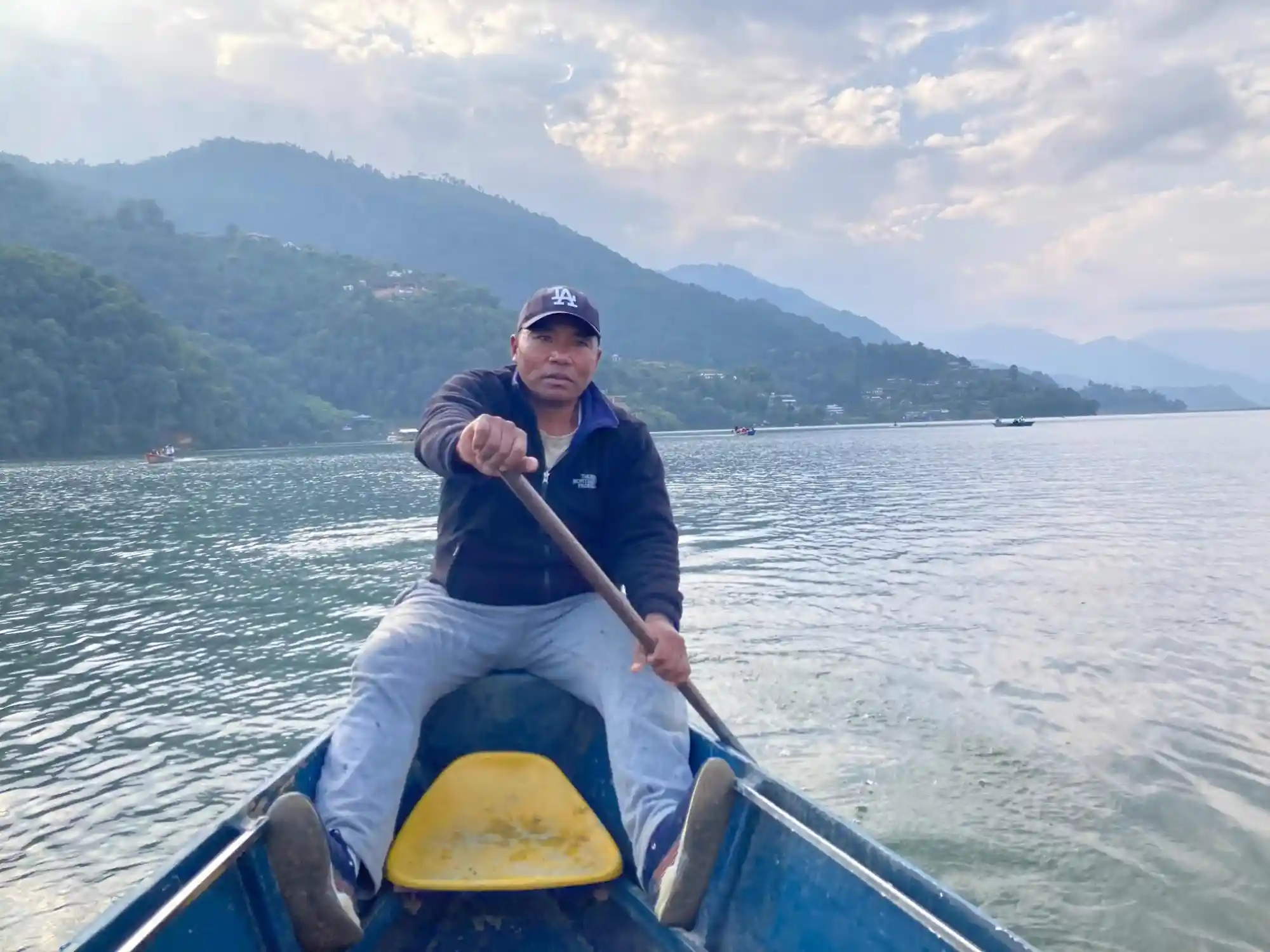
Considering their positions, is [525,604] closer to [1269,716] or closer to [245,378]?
[1269,716]

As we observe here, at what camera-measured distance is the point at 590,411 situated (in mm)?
4633

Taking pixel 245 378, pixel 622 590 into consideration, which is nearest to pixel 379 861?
pixel 622 590

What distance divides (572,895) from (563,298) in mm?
2796

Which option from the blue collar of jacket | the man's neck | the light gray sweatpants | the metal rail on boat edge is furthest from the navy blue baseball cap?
the metal rail on boat edge

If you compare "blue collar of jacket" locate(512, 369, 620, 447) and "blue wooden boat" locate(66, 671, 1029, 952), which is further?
"blue collar of jacket" locate(512, 369, 620, 447)

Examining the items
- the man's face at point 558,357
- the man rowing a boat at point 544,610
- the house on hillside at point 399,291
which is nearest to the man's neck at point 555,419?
the man rowing a boat at point 544,610

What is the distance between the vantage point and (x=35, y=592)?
1725cm

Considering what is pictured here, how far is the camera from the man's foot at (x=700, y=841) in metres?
3.05

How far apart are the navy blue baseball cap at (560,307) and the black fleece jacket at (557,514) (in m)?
0.39

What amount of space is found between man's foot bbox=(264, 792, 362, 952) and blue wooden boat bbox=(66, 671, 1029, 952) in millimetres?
110

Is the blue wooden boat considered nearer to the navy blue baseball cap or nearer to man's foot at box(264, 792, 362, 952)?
man's foot at box(264, 792, 362, 952)

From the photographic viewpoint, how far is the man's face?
14.7 ft

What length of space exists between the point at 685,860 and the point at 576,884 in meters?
1.01

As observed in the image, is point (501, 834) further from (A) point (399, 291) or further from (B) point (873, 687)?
(A) point (399, 291)
